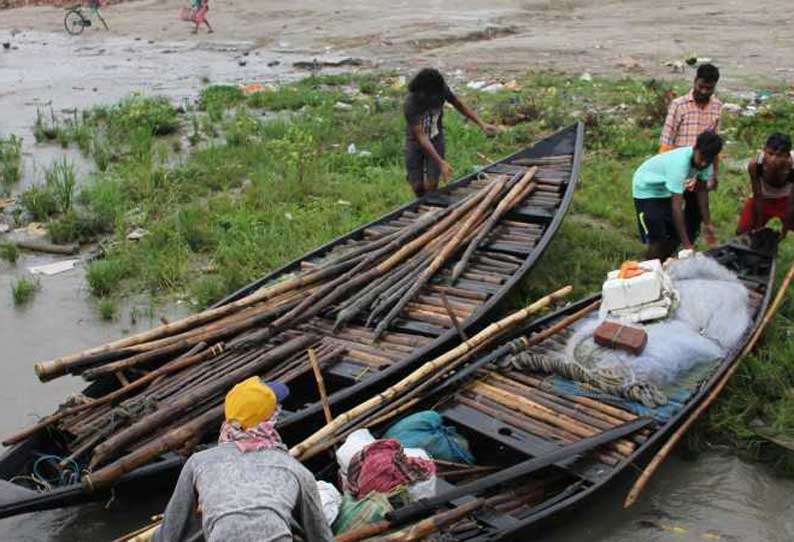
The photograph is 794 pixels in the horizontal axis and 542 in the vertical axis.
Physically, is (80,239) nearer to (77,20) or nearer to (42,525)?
(42,525)

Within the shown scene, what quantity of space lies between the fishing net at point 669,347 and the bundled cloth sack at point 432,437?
0.78 metres

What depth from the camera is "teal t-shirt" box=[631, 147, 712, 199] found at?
20.4ft

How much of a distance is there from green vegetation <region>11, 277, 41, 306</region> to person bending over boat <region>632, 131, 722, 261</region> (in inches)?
210

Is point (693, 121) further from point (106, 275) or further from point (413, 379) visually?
point (106, 275)

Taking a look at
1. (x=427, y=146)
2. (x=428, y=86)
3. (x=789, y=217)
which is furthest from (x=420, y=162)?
(x=789, y=217)

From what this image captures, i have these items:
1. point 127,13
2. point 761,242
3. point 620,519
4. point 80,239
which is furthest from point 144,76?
point 620,519

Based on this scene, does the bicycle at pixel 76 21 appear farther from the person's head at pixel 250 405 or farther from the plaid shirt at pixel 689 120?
the person's head at pixel 250 405

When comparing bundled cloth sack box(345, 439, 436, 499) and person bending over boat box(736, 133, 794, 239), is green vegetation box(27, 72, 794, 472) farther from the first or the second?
bundled cloth sack box(345, 439, 436, 499)

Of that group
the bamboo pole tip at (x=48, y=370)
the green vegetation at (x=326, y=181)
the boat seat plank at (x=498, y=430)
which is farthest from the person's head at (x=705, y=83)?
the bamboo pole tip at (x=48, y=370)

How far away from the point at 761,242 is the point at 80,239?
648 cm

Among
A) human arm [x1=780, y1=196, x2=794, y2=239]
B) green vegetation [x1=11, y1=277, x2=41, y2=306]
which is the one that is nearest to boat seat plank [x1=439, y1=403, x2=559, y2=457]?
human arm [x1=780, y1=196, x2=794, y2=239]

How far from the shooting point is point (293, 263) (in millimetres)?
6832

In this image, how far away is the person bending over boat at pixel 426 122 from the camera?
24.2 feet

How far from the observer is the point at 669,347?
17.6 feet
